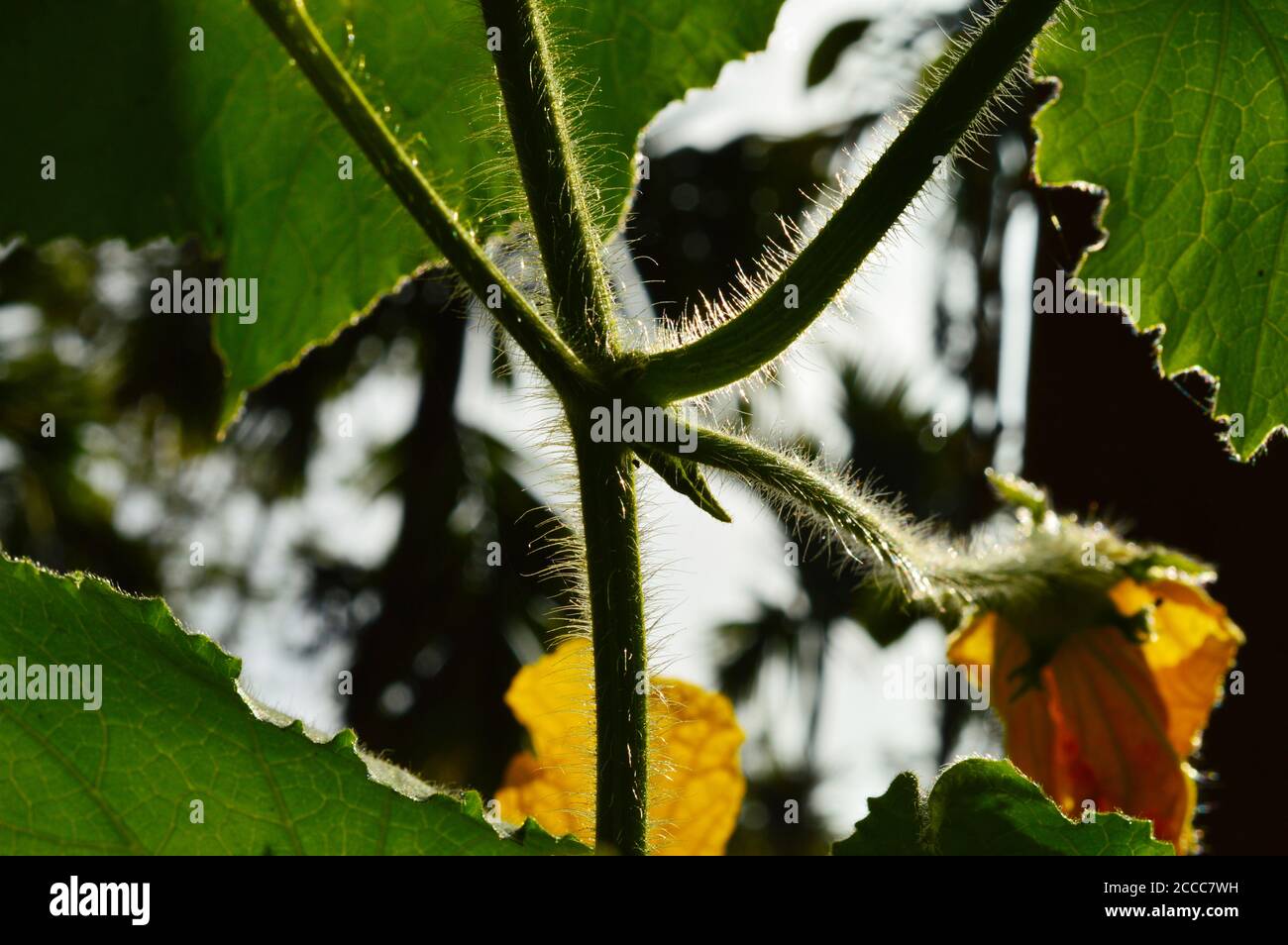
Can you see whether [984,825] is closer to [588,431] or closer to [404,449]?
[588,431]

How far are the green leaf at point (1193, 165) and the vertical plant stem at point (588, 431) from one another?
419 mm

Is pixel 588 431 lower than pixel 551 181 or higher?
lower

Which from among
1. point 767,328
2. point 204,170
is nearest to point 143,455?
point 204,170

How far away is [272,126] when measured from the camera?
97cm

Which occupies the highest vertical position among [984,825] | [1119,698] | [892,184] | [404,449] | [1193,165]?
[404,449]

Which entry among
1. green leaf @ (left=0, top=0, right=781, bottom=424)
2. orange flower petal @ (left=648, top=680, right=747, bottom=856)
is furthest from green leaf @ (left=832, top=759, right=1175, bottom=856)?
green leaf @ (left=0, top=0, right=781, bottom=424)

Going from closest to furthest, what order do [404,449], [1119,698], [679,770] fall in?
[679,770], [1119,698], [404,449]

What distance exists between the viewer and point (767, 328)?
0.61 meters

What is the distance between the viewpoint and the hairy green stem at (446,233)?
631 millimetres

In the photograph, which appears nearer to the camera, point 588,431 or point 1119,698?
point 588,431

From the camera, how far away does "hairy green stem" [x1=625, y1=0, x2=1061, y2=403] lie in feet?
1.93

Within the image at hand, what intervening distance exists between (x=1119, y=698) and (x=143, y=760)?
0.72 meters

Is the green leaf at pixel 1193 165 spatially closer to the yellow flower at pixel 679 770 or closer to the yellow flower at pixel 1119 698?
the yellow flower at pixel 1119 698

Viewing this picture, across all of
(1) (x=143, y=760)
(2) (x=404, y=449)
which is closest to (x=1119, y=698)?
(1) (x=143, y=760)
